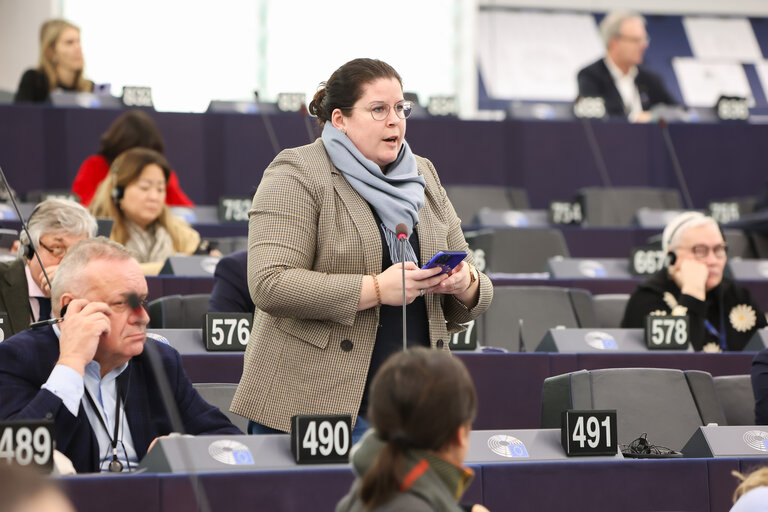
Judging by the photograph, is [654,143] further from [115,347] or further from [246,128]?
[115,347]

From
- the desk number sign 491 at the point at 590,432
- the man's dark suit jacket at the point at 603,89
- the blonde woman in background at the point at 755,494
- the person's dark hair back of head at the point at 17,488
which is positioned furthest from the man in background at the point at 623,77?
the person's dark hair back of head at the point at 17,488

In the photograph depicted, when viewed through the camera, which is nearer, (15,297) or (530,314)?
(15,297)

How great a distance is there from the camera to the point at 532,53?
10.2 meters

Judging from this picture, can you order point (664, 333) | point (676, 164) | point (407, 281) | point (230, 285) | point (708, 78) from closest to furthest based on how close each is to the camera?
point (407, 281)
point (230, 285)
point (664, 333)
point (676, 164)
point (708, 78)

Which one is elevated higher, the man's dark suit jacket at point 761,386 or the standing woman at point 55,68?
the standing woman at point 55,68

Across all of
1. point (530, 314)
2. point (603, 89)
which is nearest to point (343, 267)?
point (530, 314)

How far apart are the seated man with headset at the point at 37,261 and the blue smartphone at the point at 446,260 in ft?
5.10

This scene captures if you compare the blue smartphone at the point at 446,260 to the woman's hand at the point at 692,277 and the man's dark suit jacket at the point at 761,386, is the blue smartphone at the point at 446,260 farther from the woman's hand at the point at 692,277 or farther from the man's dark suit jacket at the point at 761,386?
the woman's hand at the point at 692,277

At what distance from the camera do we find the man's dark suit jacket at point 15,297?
11.3ft

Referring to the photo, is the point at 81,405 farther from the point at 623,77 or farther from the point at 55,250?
the point at 623,77

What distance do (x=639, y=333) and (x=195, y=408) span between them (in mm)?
1853

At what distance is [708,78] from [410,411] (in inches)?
370

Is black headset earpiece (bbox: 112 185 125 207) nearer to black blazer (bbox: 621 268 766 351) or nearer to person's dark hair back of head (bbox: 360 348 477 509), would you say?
black blazer (bbox: 621 268 766 351)

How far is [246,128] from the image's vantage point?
277 inches
